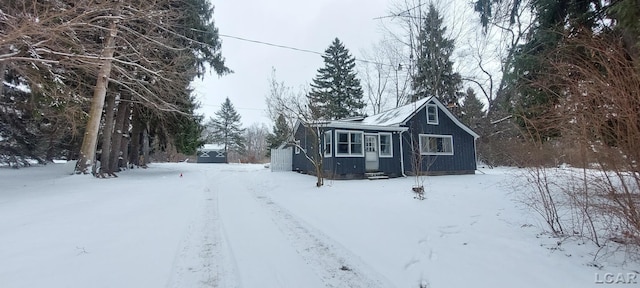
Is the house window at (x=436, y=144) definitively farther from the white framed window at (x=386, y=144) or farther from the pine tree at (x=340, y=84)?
the pine tree at (x=340, y=84)

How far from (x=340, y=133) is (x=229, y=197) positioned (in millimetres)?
7433

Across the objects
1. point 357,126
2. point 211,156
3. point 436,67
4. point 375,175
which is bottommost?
point 375,175

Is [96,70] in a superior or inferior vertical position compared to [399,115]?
inferior

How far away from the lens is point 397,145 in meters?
15.9

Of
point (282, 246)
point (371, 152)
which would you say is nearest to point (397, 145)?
point (371, 152)

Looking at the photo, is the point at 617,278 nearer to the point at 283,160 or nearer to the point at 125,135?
the point at 283,160

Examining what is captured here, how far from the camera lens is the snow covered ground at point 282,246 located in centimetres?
301

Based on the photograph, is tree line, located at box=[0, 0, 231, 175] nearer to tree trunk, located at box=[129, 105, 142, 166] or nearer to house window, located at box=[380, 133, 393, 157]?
tree trunk, located at box=[129, 105, 142, 166]

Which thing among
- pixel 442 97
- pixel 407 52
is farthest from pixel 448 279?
pixel 442 97

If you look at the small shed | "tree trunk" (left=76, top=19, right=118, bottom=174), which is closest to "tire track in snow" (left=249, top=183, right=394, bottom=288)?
"tree trunk" (left=76, top=19, right=118, bottom=174)

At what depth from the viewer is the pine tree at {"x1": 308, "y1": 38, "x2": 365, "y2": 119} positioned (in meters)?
31.0

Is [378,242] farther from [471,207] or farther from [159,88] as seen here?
[159,88]

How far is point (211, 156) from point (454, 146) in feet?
113

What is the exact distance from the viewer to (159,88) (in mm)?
11289
